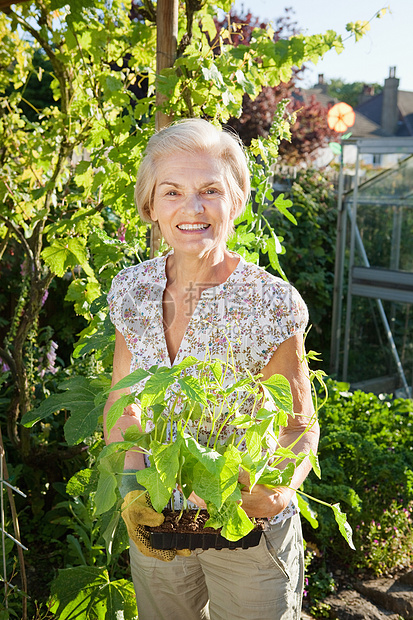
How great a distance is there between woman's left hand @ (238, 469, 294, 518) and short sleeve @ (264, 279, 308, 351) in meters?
0.31

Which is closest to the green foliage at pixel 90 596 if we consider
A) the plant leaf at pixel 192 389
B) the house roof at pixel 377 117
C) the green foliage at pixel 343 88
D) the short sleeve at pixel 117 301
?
the short sleeve at pixel 117 301

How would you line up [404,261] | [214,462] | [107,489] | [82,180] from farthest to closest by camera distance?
[404,261], [82,180], [107,489], [214,462]

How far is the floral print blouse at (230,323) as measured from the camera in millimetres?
1316

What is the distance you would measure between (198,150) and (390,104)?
28952 mm

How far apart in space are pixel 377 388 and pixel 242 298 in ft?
14.3

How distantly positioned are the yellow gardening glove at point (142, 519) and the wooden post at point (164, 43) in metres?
0.98

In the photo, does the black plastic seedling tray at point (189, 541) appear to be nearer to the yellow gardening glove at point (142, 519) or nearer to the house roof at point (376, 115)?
the yellow gardening glove at point (142, 519)

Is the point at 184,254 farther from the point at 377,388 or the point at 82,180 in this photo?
the point at 377,388

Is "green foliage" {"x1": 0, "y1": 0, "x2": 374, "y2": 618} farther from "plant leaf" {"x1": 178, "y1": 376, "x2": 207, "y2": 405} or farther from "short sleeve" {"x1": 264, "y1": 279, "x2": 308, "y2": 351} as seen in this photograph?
"short sleeve" {"x1": 264, "y1": 279, "x2": 308, "y2": 351}

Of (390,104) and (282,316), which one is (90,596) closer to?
(282,316)

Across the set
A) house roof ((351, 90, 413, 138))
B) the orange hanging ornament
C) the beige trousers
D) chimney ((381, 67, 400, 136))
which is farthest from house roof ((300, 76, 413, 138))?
the beige trousers

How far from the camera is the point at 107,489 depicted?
1.09m

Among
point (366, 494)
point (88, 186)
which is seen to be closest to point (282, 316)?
point (88, 186)

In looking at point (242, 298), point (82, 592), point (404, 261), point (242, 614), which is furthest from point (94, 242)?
point (404, 261)
